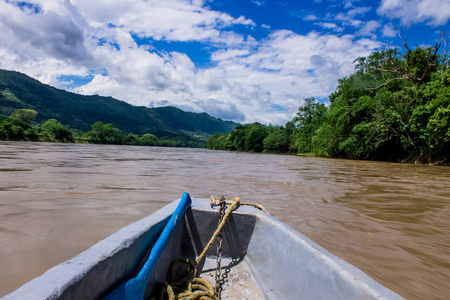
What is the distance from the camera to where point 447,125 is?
1736 centimetres

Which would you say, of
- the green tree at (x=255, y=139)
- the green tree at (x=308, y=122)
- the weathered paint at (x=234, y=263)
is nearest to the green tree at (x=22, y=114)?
the green tree at (x=255, y=139)

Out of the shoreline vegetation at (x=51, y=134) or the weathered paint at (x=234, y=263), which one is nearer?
the weathered paint at (x=234, y=263)

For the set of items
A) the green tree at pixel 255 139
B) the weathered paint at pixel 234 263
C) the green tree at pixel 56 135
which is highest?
the green tree at pixel 255 139

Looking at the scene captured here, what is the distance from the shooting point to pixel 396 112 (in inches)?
818

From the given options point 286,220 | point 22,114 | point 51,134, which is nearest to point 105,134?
point 22,114

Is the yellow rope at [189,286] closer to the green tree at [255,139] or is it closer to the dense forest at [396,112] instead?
the dense forest at [396,112]

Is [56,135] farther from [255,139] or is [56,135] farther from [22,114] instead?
[255,139]

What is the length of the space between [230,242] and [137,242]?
1335 millimetres

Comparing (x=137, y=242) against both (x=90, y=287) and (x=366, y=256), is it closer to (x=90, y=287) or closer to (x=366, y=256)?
(x=90, y=287)

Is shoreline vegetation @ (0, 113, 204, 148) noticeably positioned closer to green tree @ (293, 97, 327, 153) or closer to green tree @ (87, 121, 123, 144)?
green tree @ (87, 121, 123, 144)

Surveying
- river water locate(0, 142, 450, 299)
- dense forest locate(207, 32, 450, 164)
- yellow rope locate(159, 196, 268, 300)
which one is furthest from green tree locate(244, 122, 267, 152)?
yellow rope locate(159, 196, 268, 300)

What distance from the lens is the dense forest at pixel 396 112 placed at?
738 inches

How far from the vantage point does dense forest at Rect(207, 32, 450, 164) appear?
18748 millimetres

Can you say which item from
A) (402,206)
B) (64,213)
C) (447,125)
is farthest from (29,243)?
(447,125)
